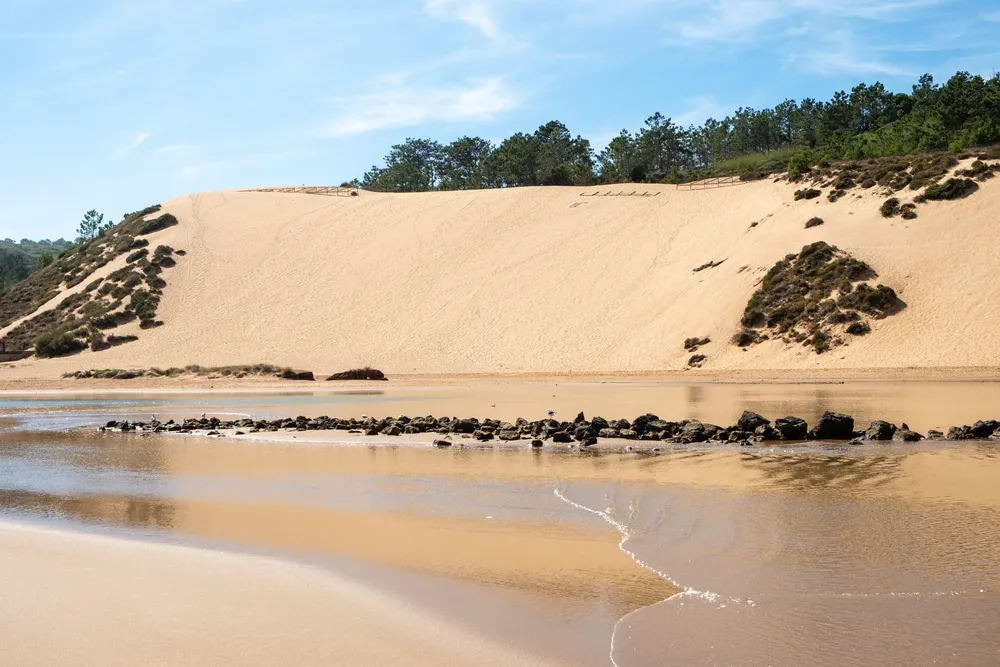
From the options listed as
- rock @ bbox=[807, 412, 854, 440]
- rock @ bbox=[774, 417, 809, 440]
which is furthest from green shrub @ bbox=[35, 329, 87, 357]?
rock @ bbox=[807, 412, 854, 440]

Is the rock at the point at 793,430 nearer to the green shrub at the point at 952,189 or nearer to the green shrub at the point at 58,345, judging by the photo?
the green shrub at the point at 952,189

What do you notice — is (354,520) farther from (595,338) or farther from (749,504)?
(595,338)

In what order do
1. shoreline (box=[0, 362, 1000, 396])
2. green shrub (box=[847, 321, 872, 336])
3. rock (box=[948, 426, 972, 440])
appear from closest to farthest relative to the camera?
rock (box=[948, 426, 972, 440])
shoreline (box=[0, 362, 1000, 396])
green shrub (box=[847, 321, 872, 336])

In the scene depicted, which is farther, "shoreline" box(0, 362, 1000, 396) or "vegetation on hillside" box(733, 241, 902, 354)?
"vegetation on hillside" box(733, 241, 902, 354)

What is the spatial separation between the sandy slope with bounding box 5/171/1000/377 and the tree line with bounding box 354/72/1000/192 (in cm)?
1718

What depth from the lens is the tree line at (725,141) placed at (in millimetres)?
74562

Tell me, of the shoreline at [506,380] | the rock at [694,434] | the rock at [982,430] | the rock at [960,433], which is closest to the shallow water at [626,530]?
the rock at [960,433]

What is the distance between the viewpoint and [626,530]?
9633 mm

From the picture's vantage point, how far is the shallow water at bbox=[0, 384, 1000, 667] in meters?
6.34

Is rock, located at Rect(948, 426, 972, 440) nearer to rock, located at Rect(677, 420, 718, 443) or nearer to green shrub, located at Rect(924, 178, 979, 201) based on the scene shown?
rock, located at Rect(677, 420, 718, 443)

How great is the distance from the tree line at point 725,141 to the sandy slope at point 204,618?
71277 mm

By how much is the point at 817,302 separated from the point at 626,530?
33370 mm

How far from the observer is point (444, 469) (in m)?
14.9

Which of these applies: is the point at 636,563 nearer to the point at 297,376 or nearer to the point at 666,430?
the point at 666,430
